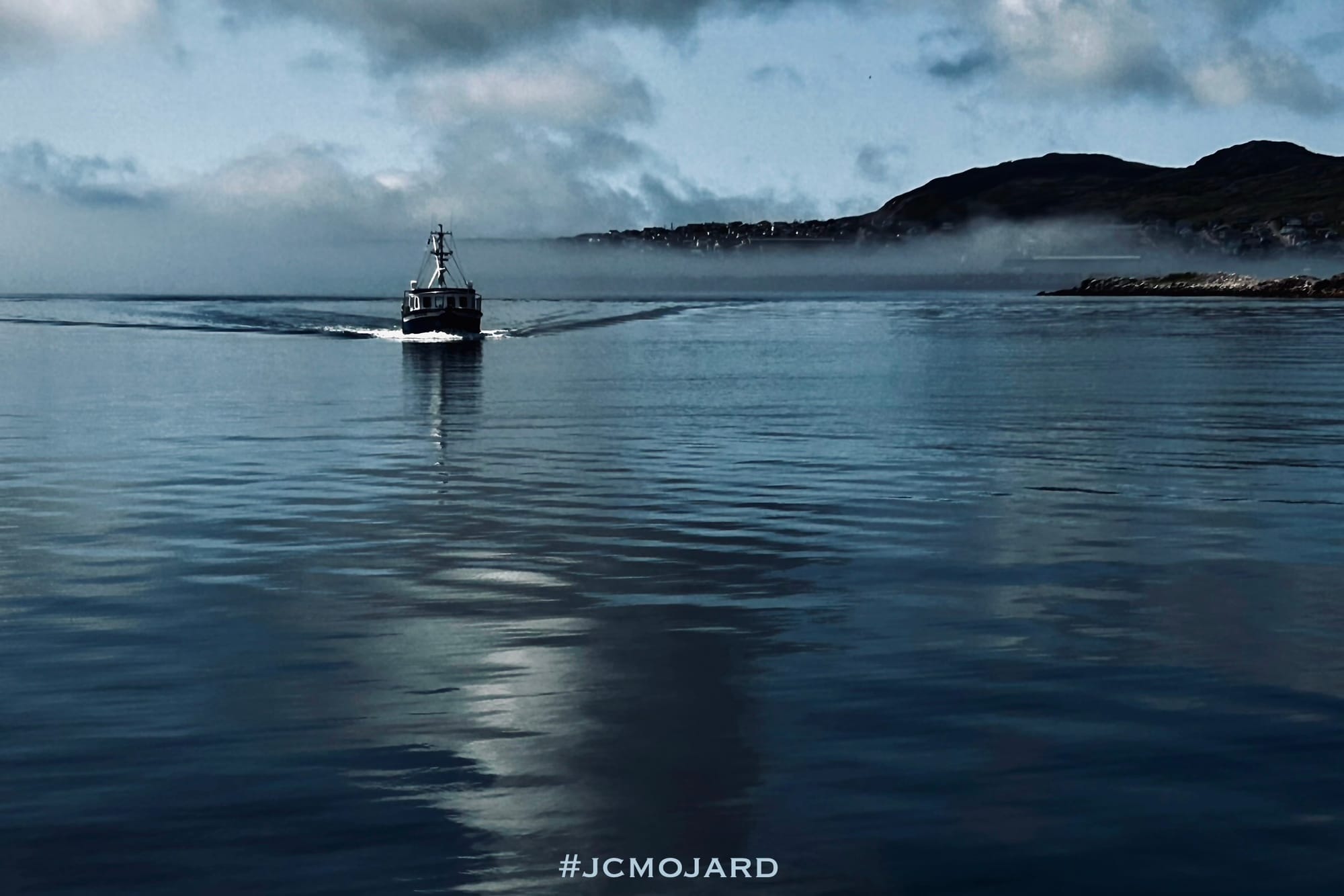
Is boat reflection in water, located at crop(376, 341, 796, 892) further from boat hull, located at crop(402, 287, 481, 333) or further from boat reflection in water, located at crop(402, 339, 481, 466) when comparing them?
boat hull, located at crop(402, 287, 481, 333)

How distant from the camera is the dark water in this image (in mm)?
9695

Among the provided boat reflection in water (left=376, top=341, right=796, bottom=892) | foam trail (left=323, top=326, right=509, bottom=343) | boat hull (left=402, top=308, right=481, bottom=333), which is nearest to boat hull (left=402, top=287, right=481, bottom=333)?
boat hull (left=402, top=308, right=481, bottom=333)

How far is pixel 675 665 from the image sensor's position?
14.7 m

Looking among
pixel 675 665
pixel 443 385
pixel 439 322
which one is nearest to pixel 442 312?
pixel 439 322

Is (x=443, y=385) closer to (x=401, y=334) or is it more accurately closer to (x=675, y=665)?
(x=675, y=665)

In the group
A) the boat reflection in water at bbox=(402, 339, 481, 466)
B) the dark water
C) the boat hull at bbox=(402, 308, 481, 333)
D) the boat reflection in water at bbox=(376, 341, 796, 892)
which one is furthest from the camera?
the boat hull at bbox=(402, 308, 481, 333)

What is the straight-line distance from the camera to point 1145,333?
4877 inches

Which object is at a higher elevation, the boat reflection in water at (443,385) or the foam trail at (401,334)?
the foam trail at (401,334)

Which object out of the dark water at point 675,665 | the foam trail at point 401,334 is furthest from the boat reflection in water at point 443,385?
the dark water at point 675,665

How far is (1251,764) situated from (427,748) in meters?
6.63

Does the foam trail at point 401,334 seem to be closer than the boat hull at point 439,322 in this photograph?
No

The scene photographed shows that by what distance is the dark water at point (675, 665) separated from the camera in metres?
9.70

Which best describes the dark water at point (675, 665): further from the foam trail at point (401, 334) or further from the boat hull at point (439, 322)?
the foam trail at point (401, 334)

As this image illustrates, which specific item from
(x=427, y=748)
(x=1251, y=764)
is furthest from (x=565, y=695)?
(x=1251, y=764)
